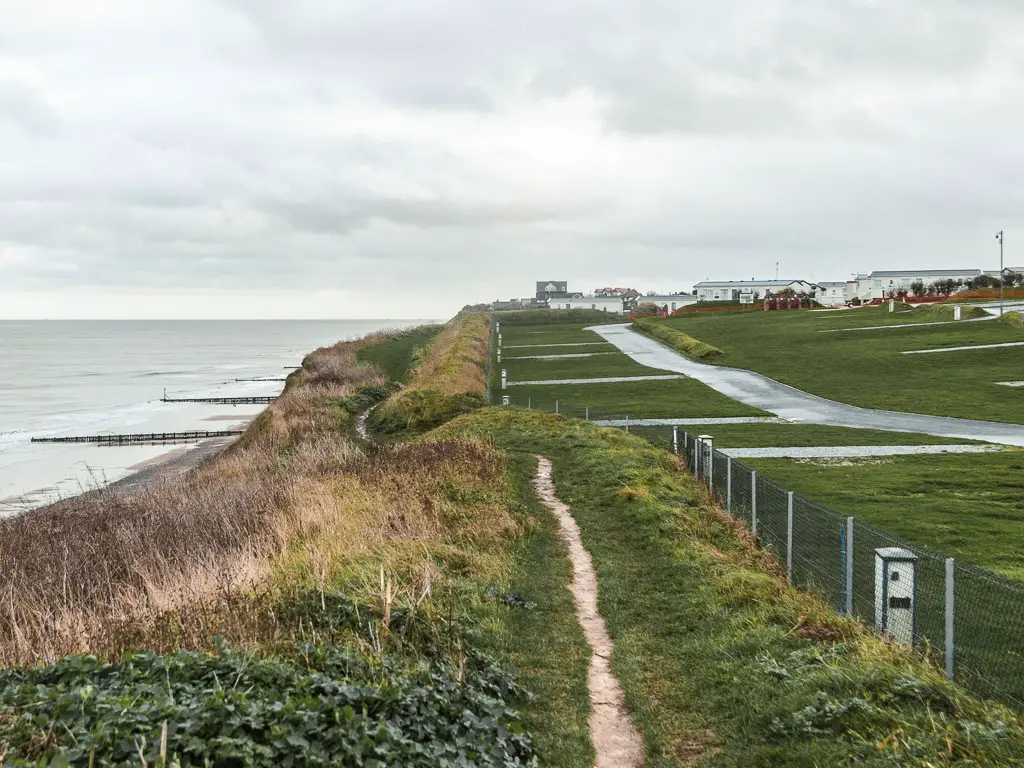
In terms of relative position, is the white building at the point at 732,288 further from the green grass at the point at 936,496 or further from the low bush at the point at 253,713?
the low bush at the point at 253,713

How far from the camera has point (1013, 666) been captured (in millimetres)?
8742

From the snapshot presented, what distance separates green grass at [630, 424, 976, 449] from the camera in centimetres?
2614

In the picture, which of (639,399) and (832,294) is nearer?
(639,399)

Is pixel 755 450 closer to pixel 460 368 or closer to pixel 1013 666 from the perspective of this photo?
pixel 1013 666

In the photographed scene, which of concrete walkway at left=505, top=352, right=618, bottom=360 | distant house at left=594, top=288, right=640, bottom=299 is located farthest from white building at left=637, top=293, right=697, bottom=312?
concrete walkway at left=505, top=352, right=618, bottom=360

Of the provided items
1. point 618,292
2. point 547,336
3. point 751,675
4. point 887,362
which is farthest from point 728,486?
point 618,292

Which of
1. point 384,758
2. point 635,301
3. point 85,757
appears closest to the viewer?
point 85,757

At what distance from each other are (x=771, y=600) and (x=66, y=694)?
760 centimetres

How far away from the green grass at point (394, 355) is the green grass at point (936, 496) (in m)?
33.0

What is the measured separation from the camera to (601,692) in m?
8.06

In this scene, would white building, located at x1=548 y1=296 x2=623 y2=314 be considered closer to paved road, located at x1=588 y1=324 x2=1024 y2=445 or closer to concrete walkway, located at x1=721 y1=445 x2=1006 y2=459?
paved road, located at x1=588 y1=324 x2=1024 y2=445

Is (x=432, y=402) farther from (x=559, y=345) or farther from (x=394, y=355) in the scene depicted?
(x=559, y=345)

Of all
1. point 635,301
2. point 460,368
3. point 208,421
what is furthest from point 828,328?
point 635,301

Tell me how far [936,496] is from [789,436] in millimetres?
9775
